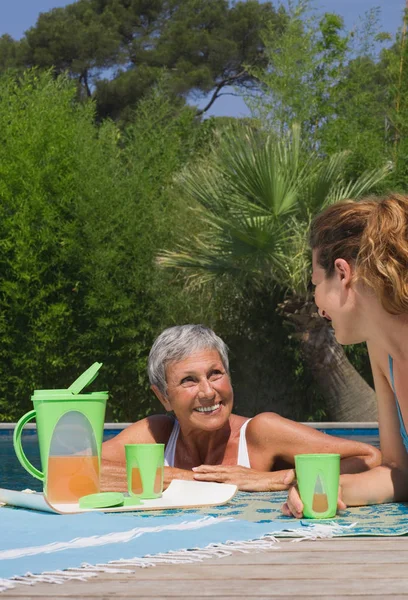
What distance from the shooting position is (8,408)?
10.0 m

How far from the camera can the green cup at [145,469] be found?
2082 mm

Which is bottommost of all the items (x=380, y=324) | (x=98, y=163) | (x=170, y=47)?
(x=380, y=324)

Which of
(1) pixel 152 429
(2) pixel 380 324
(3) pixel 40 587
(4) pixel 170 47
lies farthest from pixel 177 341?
(4) pixel 170 47

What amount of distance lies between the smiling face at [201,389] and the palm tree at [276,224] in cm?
655

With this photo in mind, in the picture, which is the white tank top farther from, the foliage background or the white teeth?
the foliage background

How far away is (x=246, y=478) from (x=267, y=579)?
46.9 inches

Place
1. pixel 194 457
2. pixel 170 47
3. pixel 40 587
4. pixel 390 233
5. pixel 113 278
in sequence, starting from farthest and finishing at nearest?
pixel 170 47
pixel 113 278
pixel 194 457
pixel 390 233
pixel 40 587

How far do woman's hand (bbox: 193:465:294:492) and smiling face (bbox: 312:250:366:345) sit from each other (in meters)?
0.59

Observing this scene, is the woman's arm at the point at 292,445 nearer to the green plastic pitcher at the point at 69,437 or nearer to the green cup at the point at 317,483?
the green cup at the point at 317,483

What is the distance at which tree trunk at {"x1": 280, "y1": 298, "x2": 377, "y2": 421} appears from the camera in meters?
9.61

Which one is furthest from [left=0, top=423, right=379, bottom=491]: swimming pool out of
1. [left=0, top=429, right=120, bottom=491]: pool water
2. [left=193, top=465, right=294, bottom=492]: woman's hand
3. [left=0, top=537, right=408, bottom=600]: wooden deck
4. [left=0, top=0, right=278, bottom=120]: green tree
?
[left=0, top=0, right=278, bottom=120]: green tree

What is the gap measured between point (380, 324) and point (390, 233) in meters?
0.23

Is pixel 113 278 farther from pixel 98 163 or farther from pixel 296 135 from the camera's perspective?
pixel 296 135

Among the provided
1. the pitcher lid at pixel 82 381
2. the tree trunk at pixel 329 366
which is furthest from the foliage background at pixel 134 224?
the pitcher lid at pixel 82 381
